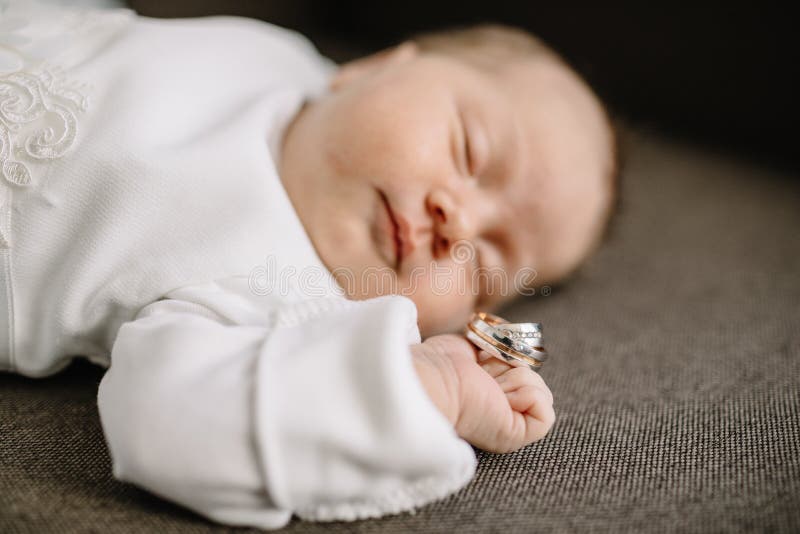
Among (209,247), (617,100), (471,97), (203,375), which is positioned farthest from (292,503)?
(617,100)

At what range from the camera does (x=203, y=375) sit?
67 cm

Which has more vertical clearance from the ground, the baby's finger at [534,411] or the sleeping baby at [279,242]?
the sleeping baby at [279,242]

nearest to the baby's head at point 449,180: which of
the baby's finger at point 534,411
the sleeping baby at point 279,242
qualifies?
the sleeping baby at point 279,242

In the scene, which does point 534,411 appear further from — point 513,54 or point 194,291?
point 513,54

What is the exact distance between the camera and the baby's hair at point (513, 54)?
1.25 meters

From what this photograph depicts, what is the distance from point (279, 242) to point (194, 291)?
0.13 m

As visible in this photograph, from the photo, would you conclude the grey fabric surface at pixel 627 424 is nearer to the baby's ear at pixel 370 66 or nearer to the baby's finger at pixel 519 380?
the baby's finger at pixel 519 380

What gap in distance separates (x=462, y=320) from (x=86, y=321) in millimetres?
535

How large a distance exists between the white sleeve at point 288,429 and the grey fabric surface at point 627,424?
0.12 feet

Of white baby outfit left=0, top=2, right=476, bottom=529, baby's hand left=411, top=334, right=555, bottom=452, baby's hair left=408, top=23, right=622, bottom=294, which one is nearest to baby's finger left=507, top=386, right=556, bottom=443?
baby's hand left=411, top=334, right=555, bottom=452

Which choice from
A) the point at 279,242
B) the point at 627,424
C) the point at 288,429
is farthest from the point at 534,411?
the point at 279,242

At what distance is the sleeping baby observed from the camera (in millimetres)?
638

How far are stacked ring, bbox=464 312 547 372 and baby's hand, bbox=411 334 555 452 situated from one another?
3cm

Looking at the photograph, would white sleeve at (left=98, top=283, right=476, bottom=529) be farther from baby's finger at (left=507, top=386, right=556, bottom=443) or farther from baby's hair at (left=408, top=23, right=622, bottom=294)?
baby's hair at (left=408, top=23, right=622, bottom=294)
